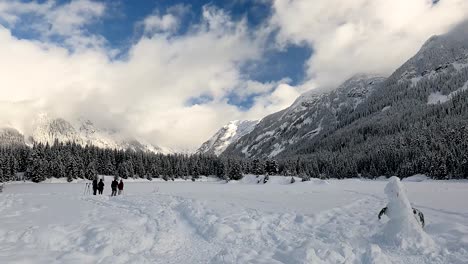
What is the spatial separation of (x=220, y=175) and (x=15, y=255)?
141 m

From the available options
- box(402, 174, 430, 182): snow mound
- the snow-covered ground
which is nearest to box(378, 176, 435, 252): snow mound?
the snow-covered ground

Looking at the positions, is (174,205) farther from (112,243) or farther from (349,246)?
(349,246)

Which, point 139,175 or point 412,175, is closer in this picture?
point 412,175

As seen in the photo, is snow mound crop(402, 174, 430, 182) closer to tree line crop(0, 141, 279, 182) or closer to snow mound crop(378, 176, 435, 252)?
tree line crop(0, 141, 279, 182)

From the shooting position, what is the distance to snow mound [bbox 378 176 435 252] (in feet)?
41.7

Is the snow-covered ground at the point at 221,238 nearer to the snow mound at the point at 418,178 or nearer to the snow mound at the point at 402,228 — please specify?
the snow mound at the point at 402,228

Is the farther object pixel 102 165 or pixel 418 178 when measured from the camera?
pixel 102 165

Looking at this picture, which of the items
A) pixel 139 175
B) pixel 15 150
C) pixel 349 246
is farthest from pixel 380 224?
pixel 15 150

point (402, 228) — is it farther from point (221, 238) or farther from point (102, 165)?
point (102, 165)

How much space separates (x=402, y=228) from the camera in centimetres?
1362

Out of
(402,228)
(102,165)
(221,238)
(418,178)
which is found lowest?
(221,238)

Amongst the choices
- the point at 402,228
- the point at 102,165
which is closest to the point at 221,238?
the point at 402,228

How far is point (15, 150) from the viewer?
133000mm

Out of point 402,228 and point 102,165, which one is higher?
point 102,165
